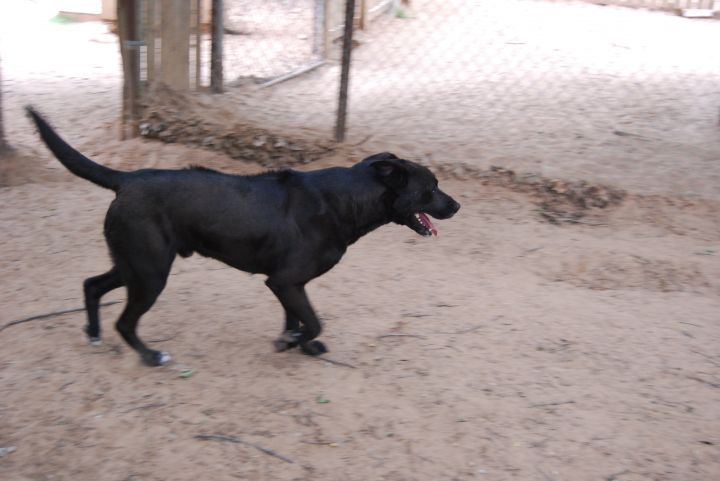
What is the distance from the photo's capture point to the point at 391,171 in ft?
14.6

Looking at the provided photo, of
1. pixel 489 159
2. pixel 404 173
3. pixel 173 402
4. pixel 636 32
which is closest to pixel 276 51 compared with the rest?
pixel 489 159

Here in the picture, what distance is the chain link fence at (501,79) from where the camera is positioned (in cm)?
804

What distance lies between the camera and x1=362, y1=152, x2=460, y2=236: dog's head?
14.6ft

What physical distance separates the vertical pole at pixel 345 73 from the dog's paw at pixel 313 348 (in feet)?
12.2

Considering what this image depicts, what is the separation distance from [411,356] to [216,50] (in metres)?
5.85

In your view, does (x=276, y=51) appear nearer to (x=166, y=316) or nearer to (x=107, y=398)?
(x=166, y=316)

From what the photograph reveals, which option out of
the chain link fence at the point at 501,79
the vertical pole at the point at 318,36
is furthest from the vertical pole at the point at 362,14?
the vertical pole at the point at 318,36

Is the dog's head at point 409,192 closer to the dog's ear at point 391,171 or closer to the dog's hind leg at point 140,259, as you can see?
the dog's ear at point 391,171

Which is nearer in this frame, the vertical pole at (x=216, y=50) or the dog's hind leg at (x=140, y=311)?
the dog's hind leg at (x=140, y=311)

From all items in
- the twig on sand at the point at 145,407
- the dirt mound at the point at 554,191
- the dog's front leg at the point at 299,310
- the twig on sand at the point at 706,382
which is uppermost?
the dog's front leg at the point at 299,310

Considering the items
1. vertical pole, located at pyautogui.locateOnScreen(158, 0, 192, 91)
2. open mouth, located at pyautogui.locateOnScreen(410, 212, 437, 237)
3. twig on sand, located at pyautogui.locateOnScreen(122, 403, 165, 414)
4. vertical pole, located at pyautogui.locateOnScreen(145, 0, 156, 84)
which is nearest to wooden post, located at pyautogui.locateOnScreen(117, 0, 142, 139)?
vertical pole, located at pyautogui.locateOnScreen(145, 0, 156, 84)

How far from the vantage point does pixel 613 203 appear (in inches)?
285

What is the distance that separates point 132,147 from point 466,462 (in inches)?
220

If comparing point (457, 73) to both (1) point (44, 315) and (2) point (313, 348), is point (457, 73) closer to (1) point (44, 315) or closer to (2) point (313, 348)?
(2) point (313, 348)
